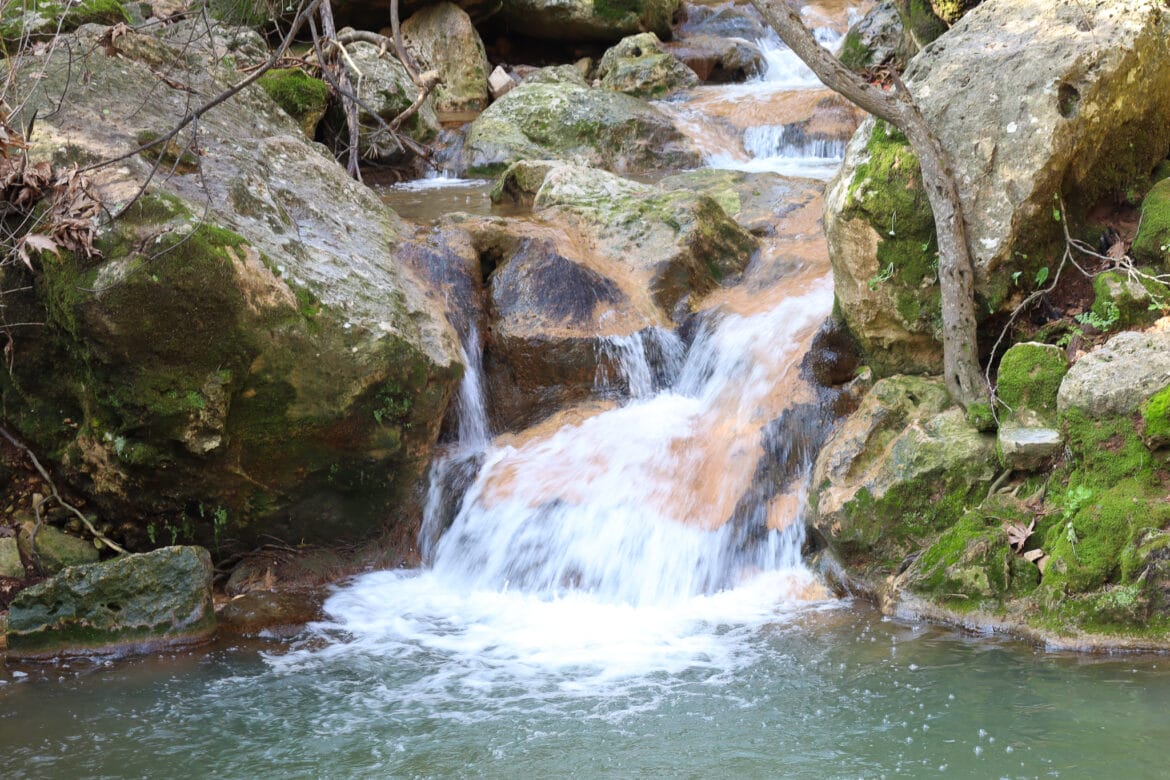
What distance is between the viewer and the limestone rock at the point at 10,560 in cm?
641

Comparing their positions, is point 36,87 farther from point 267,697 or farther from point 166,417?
point 267,697

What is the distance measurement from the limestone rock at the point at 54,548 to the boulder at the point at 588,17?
48.1ft

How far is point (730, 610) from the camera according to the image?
601 cm

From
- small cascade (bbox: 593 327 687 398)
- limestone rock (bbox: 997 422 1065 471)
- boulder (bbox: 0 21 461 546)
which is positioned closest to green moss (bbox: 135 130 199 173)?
boulder (bbox: 0 21 461 546)

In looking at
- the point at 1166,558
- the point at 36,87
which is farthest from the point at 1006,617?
the point at 36,87

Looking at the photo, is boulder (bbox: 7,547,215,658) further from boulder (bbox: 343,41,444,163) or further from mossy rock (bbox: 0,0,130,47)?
boulder (bbox: 343,41,444,163)

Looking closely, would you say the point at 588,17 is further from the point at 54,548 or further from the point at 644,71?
the point at 54,548

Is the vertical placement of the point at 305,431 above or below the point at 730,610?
above

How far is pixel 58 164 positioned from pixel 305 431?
2.25 metres

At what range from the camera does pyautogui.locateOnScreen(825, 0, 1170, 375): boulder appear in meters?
6.09

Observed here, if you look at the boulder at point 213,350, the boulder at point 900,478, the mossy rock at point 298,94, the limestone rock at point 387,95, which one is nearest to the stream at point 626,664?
the boulder at point 900,478

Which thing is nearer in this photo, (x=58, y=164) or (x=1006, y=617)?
(x=1006, y=617)

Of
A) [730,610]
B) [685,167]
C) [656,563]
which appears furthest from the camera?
[685,167]

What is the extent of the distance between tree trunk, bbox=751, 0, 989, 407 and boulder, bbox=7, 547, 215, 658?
478 cm
